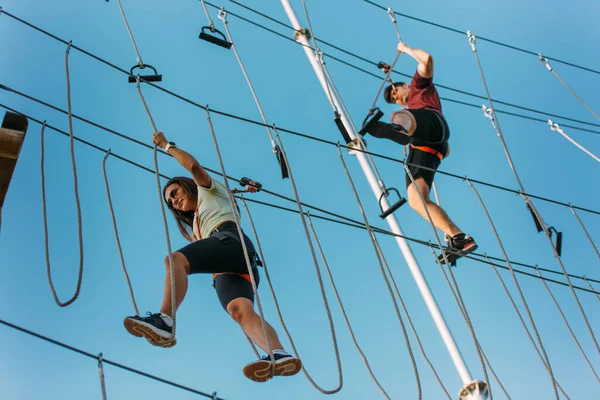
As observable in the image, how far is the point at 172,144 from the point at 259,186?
68 cm

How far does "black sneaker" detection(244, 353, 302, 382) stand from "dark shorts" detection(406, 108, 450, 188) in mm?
1830

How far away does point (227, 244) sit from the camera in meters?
3.45

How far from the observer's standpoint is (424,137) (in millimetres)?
4605

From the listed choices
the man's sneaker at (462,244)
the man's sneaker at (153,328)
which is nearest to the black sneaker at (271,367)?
the man's sneaker at (153,328)

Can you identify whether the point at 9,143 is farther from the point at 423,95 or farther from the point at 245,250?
the point at 423,95

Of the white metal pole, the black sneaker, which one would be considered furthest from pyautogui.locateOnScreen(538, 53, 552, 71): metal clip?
the black sneaker

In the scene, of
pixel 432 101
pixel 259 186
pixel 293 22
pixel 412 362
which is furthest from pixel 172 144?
pixel 293 22

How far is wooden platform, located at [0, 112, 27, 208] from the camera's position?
8.87ft

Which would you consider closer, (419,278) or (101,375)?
(101,375)

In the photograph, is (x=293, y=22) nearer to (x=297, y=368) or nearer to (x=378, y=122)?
(x=378, y=122)

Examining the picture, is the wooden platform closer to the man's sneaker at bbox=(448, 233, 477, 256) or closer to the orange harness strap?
the man's sneaker at bbox=(448, 233, 477, 256)

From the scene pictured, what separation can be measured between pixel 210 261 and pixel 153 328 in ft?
1.88

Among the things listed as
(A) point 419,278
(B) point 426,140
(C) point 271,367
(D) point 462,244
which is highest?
(B) point 426,140

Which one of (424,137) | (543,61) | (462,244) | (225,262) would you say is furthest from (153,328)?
(543,61)
